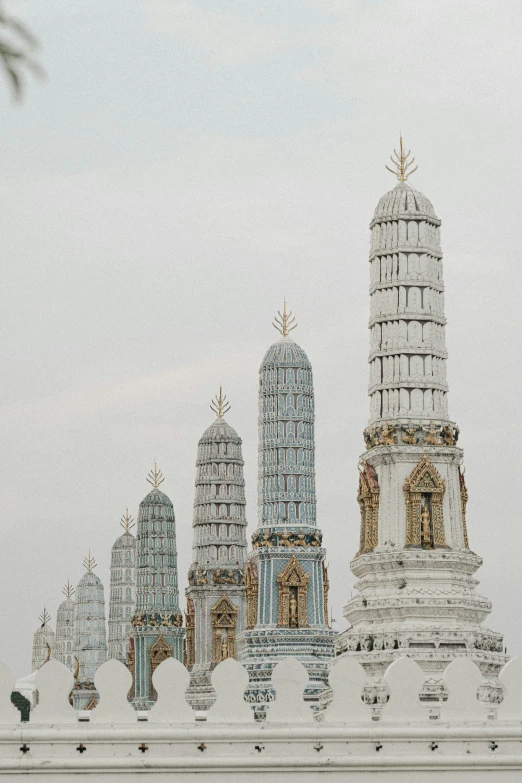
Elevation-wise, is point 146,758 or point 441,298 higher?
point 441,298

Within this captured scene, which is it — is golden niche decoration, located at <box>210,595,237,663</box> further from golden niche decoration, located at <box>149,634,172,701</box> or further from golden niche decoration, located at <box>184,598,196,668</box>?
golden niche decoration, located at <box>149,634,172,701</box>

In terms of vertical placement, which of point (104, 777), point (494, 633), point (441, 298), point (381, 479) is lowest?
point (104, 777)

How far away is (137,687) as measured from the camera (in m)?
64.2

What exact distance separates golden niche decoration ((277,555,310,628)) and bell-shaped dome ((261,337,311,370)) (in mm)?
6425

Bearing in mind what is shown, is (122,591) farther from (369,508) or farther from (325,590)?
(369,508)

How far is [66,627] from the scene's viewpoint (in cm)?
8912

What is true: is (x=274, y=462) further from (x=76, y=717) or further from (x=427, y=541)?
(x=76, y=717)

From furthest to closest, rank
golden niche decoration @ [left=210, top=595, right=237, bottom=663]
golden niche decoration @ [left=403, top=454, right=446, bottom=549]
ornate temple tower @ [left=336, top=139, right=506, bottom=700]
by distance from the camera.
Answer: golden niche decoration @ [left=210, top=595, right=237, bottom=663] → golden niche decoration @ [left=403, top=454, right=446, bottom=549] → ornate temple tower @ [left=336, top=139, right=506, bottom=700]

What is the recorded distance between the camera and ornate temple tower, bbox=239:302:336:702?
47906 mm

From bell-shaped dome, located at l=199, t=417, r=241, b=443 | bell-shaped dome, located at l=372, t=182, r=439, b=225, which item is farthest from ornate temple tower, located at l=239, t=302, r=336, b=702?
bell-shaped dome, located at l=372, t=182, r=439, b=225

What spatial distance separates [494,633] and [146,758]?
62.5 ft

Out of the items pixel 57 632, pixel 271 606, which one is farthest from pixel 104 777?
pixel 57 632

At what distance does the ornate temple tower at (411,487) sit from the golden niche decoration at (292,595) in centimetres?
1523

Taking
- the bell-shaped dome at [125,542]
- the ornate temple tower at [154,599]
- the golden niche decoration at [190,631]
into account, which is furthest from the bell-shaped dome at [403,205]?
the bell-shaped dome at [125,542]
